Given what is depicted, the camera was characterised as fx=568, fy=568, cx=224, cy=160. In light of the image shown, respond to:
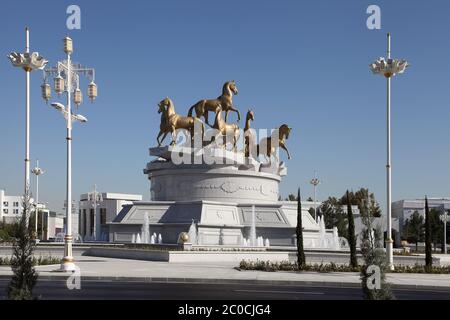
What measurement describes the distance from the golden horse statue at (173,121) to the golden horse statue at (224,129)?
119cm

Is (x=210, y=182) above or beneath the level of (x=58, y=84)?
beneath

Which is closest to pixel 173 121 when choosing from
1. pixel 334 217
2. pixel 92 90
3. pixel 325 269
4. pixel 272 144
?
pixel 272 144

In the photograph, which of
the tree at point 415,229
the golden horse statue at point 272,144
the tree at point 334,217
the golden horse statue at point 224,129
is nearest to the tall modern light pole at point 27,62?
the golden horse statue at point 224,129

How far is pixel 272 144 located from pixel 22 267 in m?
35.3

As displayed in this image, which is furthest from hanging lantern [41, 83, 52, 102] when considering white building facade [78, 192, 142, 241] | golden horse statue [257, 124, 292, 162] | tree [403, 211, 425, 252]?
tree [403, 211, 425, 252]

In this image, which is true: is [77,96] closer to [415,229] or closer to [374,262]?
[374,262]

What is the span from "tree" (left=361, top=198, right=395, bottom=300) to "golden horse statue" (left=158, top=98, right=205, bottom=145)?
104ft

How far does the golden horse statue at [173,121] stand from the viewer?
136 feet

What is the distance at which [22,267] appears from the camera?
10055 millimetres

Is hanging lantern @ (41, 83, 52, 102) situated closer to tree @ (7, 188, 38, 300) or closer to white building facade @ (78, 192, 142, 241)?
tree @ (7, 188, 38, 300)

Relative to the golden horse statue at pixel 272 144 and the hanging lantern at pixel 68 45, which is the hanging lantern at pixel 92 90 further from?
the golden horse statue at pixel 272 144

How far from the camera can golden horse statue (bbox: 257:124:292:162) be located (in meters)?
44.2
